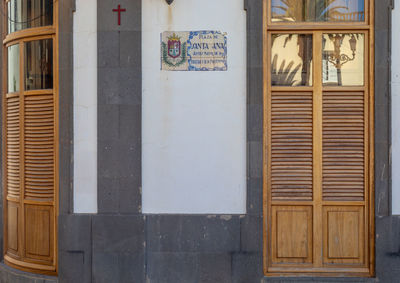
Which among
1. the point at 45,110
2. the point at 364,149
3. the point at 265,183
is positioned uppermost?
the point at 45,110

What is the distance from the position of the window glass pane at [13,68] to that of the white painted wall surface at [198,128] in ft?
7.45

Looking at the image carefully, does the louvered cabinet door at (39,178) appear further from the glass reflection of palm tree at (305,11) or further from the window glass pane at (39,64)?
the glass reflection of palm tree at (305,11)

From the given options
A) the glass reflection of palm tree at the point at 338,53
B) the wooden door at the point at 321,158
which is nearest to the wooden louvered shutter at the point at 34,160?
the wooden door at the point at 321,158

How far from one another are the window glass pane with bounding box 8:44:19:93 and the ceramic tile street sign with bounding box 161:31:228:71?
2.40m

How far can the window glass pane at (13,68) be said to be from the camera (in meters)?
7.07

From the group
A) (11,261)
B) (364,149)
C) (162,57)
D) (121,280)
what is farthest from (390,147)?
(11,261)

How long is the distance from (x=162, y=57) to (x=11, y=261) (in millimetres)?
3914

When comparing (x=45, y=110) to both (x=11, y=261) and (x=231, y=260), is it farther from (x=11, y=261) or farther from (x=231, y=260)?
(x=231, y=260)

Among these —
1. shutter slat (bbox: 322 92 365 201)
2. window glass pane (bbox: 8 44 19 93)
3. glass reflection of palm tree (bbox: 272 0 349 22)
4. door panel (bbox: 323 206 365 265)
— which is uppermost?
glass reflection of palm tree (bbox: 272 0 349 22)

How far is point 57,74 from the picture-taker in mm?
6582

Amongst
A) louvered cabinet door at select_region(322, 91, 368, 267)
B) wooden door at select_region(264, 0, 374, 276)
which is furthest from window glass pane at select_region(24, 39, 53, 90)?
louvered cabinet door at select_region(322, 91, 368, 267)

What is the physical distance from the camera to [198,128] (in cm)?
632

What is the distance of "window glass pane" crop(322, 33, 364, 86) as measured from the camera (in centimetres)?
646

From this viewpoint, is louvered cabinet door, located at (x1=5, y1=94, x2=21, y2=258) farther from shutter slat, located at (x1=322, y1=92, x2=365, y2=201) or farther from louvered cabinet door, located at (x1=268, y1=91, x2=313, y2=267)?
shutter slat, located at (x1=322, y1=92, x2=365, y2=201)
